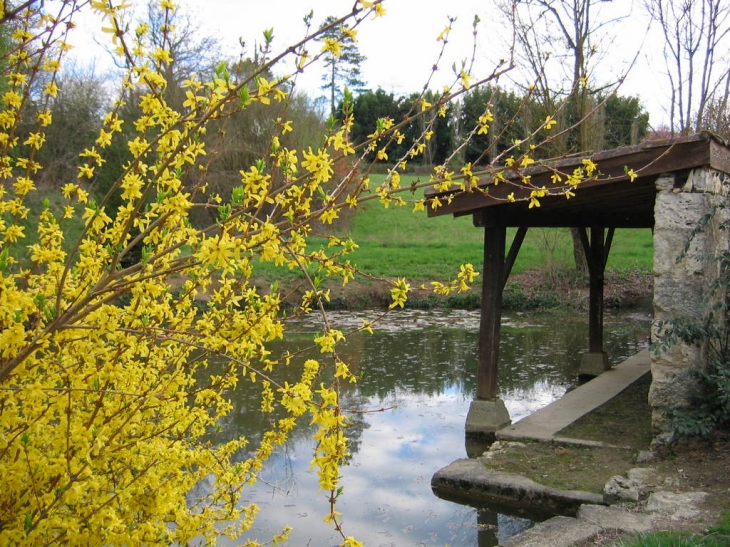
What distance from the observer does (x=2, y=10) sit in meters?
1.97

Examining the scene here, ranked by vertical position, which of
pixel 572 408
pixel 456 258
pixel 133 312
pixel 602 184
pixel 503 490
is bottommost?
pixel 503 490

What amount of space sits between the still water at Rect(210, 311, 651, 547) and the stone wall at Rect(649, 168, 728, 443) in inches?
30.5

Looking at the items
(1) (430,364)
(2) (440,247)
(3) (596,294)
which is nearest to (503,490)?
(3) (596,294)

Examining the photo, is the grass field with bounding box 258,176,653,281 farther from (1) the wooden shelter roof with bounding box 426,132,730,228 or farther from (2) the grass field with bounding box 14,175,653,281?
(1) the wooden shelter roof with bounding box 426,132,730,228

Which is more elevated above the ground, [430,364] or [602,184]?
[602,184]

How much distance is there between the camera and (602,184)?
6.26 m

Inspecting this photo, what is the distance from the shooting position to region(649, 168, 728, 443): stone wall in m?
5.72

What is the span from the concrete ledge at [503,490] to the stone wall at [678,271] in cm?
109

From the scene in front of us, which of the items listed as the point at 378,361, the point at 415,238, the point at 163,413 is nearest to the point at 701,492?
the point at 163,413

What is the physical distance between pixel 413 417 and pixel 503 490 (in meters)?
3.15

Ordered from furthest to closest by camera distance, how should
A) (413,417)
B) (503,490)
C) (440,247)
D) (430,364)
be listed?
(440,247) → (430,364) → (413,417) → (503,490)

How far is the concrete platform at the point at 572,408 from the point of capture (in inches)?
260

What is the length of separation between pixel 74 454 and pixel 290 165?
1.31m

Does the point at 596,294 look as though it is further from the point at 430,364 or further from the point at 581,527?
the point at 581,527
